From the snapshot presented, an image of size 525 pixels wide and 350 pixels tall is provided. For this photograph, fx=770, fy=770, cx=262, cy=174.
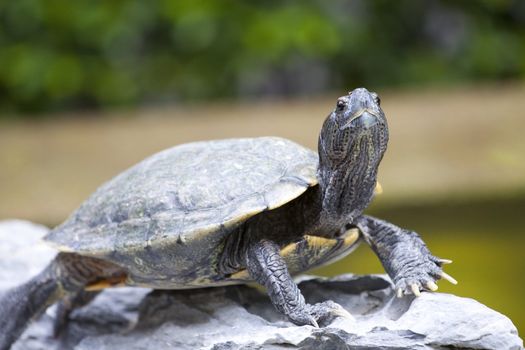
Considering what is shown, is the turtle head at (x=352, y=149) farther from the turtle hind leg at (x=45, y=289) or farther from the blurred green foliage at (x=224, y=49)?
the blurred green foliage at (x=224, y=49)

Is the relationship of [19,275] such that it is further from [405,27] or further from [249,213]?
[405,27]

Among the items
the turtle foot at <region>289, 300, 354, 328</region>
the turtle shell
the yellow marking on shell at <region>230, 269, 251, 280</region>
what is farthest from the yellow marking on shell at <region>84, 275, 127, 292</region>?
the turtle foot at <region>289, 300, 354, 328</region>

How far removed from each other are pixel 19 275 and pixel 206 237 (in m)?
1.15

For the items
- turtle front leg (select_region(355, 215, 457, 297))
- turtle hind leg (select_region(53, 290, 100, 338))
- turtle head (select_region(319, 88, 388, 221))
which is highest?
turtle head (select_region(319, 88, 388, 221))

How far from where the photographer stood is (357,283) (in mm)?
2301

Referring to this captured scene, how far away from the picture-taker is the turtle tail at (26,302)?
2480 mm

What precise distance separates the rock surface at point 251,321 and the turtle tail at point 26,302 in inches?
5.8

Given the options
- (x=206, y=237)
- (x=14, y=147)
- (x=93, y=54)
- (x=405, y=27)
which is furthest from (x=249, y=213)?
(x=405, y=27)

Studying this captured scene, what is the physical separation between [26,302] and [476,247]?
6.61ft

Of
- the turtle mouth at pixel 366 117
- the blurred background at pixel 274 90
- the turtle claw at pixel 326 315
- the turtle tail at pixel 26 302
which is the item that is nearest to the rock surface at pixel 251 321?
the turtle claw at pixel 326 315

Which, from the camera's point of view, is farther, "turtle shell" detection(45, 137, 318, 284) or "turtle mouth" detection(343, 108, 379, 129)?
"turtle shell" detection(45, 137, 318, 284)

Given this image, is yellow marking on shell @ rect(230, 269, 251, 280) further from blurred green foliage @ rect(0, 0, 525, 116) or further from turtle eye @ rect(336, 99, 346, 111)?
blurred green foliage @ rect(0, 0, 525, 116)

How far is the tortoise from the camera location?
204 cm

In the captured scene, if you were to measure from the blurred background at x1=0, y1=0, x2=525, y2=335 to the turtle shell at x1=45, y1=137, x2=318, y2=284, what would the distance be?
1.31 m
